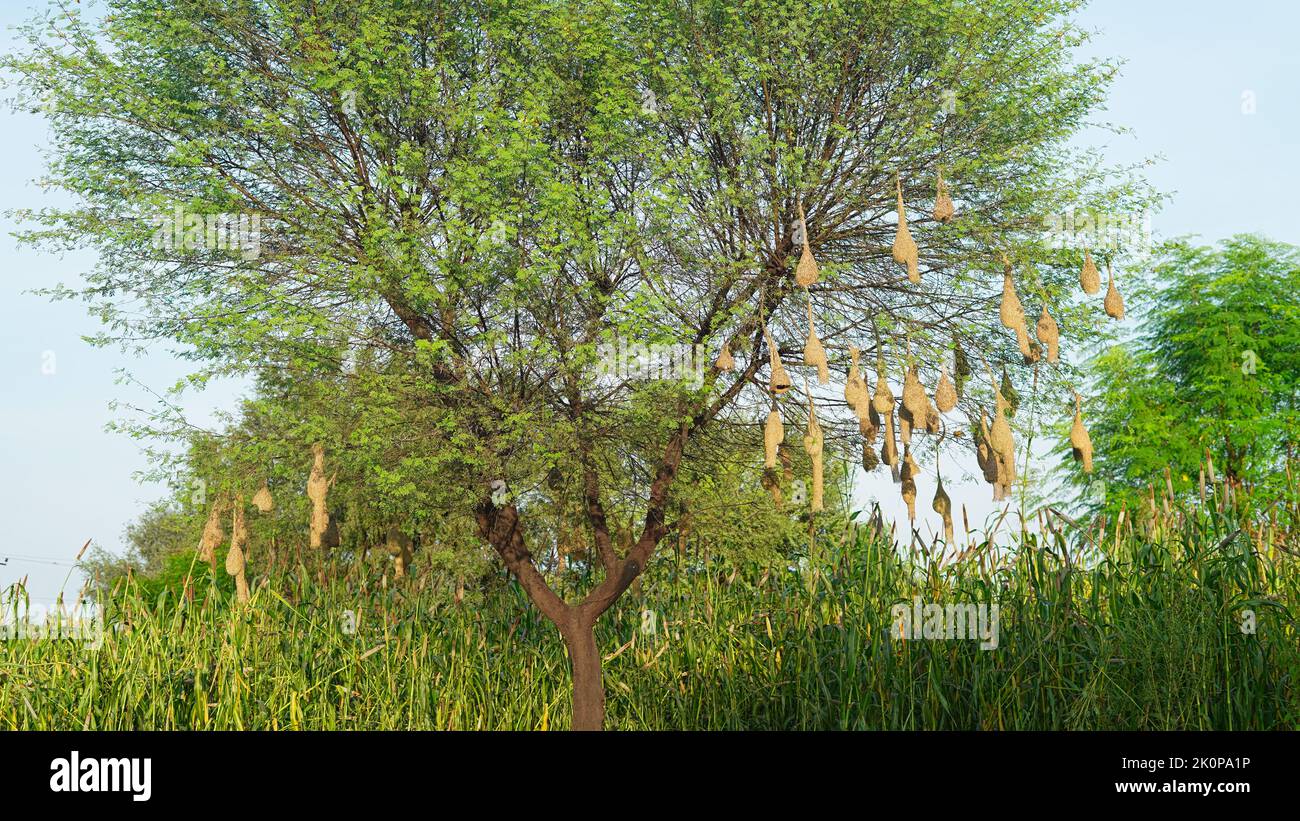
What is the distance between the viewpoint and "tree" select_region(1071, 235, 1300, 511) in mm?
30469

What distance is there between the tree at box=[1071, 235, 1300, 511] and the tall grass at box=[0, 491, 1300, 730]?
20531 millimetres

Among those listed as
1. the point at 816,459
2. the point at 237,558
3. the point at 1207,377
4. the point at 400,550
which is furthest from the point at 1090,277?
the point at 1207,377

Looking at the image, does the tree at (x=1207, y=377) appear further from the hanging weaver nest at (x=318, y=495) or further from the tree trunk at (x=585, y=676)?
the hanging weaver nest at (x=318, y=495)

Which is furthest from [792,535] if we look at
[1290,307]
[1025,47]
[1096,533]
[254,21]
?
[1290,307]

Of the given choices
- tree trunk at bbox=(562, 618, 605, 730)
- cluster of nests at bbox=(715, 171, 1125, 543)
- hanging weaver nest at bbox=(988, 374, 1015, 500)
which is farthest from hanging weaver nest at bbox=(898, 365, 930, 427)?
tree trunk at bbox=(562, 618, 605, 730)

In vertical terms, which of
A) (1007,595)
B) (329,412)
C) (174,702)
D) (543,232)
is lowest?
(174,702)

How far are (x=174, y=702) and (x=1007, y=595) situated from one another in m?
7.50

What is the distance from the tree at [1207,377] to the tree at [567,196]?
60.5ft

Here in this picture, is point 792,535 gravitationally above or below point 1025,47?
below

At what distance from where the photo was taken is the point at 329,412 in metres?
12.7

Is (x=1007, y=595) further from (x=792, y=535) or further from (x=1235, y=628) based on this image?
(x=792, y=535)

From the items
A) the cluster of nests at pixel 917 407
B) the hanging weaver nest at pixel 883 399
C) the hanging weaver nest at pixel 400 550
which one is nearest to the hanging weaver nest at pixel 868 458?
the cluster of nests at pixel 917 407

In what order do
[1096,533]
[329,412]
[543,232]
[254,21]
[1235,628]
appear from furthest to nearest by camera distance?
[254,21], [329,412], [543,232], [1096,533], [1235,628]

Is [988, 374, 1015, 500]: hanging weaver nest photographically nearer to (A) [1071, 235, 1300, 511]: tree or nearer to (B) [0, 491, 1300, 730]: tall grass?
(B) [0, 491, 1300, 730]: tall grass
